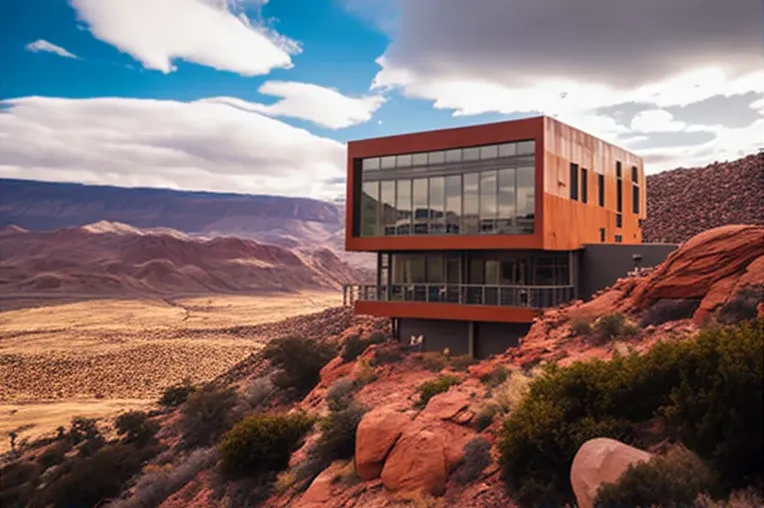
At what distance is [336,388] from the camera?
19203mm

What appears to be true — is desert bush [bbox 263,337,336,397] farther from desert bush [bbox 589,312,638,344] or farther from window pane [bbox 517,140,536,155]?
desert bush [bbox 589,312,638,344]

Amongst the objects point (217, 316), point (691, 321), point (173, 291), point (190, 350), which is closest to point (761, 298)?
point (691, 321)

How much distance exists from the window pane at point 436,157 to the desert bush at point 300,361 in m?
9.66

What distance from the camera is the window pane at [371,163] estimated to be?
79.4 ft

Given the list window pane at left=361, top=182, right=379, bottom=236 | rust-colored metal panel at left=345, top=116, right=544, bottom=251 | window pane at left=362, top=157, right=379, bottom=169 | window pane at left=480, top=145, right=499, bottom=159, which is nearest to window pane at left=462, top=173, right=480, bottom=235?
rust-colored metal panel at left=345, top=116, right=544, bottom=251

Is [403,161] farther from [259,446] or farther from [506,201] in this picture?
[259,446]

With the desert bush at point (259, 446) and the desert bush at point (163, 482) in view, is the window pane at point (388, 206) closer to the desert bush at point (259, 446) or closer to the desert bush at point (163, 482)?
the desert bush at point (259, 446)

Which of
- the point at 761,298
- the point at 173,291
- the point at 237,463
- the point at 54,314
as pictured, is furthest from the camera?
the point at 173,291

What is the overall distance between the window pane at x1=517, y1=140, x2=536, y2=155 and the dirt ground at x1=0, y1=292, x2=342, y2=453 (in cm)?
2437

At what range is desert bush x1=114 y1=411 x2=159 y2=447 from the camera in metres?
23.2

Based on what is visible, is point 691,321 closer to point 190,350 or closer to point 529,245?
point 529,245

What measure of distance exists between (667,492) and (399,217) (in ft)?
56.3

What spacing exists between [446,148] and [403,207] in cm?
288

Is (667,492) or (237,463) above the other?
(667,492)
